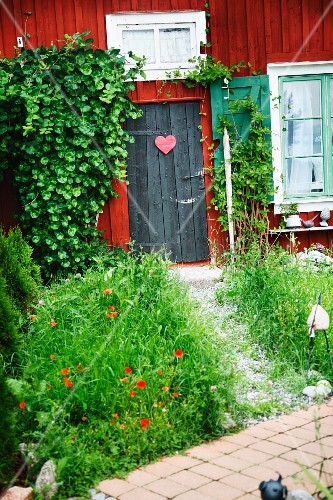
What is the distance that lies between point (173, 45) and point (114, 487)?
246 inches

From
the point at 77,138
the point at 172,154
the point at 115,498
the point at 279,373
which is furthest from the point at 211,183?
the point at 115,498

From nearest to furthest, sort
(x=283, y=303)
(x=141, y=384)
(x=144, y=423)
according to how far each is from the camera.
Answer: (x=144, y=423) → (x=141, y=384) → (x=283, y=303)

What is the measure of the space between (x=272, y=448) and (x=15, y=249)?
116 inches

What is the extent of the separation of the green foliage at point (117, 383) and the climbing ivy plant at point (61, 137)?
2.41 metres

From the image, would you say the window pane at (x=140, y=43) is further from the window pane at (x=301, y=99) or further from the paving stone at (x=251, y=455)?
the paving stone at (x=251, y=455)

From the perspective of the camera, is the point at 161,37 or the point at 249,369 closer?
the point at 249,369

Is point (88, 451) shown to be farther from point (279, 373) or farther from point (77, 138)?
point (77, 138)

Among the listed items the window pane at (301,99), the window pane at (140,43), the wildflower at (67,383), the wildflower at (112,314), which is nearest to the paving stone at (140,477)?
the wildflower at (67,383)

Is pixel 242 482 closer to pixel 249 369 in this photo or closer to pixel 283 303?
pixel 249 369

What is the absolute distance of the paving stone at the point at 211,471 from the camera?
360 cm

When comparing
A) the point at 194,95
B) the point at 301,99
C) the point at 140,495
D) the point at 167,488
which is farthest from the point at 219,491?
the point at 301,99

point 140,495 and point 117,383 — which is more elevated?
point 117,383

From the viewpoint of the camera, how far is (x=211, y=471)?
366cm

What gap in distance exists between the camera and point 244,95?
8.65 metres
